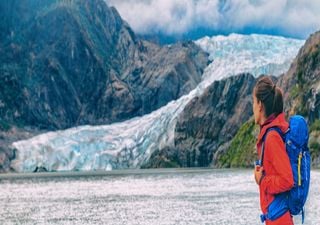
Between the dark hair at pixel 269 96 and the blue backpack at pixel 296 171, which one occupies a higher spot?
the dark hair at pixel 269 96

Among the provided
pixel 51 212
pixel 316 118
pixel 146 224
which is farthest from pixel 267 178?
pixel 316 118

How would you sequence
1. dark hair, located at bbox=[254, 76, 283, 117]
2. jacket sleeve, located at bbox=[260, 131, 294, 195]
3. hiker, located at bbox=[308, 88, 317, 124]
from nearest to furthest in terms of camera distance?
jacket sleeve, located at bbox=[260, 131, 294, 195] → dark hair, located at bbox=[254, 76, 283, 117] → hiker, located at bbox=[308, 88, 317, 124]

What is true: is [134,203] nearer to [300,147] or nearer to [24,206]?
[24,206]

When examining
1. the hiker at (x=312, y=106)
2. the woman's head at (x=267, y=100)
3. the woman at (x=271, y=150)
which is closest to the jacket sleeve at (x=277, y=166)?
the woman at (x=271, y=150)

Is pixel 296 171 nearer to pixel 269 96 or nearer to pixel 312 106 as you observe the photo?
pixel 269 96

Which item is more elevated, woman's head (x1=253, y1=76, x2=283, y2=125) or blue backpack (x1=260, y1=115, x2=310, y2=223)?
woman's head (x1=253, y1=76, x2=283, y2=125)

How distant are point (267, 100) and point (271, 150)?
76 cm

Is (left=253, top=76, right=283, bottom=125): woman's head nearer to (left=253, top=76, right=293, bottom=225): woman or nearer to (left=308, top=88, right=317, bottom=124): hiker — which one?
(left=253, top=76, right=293, bottom=225): woman

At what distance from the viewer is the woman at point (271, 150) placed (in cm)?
912

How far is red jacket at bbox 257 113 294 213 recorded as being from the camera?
29.8ft

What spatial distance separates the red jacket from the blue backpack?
0.08 m

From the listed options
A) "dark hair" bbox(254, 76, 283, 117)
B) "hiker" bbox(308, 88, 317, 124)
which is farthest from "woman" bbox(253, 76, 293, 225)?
"hiker" bbox(308, 88, 317, 124)

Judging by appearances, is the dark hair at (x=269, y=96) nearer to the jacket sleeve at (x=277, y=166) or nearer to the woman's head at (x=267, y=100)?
the woman's head at (x=267, y=100)

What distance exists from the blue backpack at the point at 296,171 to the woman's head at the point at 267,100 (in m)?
0.37
